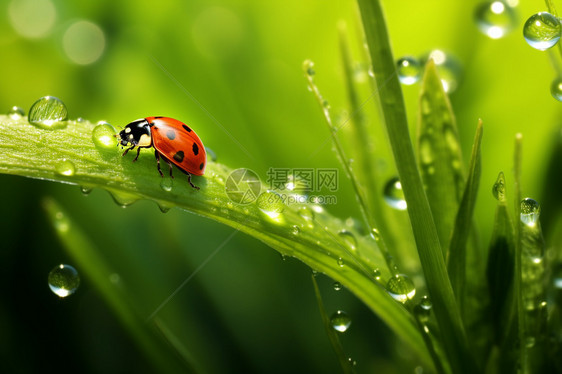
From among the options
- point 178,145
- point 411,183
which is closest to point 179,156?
point 178,145

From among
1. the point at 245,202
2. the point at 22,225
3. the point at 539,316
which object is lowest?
the point at 22,225

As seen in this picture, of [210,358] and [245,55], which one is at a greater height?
[245,55]

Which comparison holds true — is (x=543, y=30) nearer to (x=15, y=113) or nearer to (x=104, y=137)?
(x=104, y=137)

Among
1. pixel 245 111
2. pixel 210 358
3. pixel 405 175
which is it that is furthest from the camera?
pixel 245 111

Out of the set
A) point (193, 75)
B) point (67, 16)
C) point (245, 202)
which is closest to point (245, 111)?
point (193, 75)

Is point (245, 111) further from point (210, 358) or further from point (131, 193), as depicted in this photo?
point (131, 193)

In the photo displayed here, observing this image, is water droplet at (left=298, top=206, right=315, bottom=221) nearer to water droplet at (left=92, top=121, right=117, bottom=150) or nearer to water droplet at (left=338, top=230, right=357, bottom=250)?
water droplet at (left=338, top=230, right=357, bottom=250)
